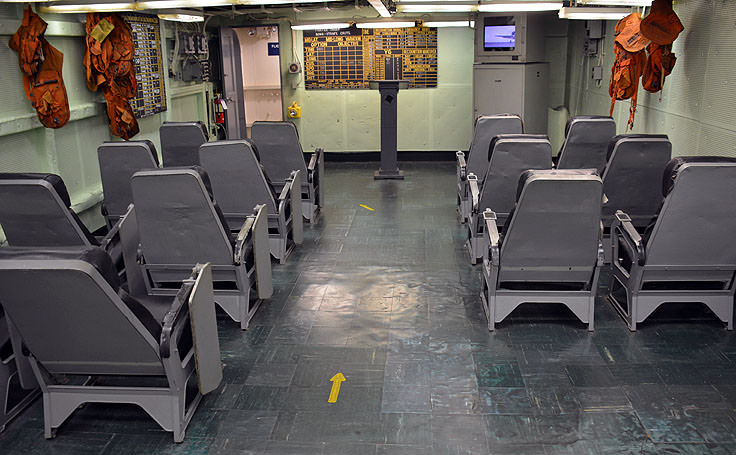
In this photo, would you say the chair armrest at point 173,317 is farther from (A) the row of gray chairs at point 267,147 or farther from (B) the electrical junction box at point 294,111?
(B) the electrical junction box at point 294,111

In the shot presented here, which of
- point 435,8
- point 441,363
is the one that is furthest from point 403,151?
point 441,363

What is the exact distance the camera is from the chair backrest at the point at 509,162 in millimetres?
4797

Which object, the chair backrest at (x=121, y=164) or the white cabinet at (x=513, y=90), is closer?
the chair backrest at (x=121, y=164)

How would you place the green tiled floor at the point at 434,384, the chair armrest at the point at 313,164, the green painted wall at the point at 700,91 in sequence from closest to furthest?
1. the green tiled floor at the point at 434,384
2. the green painted wall at the point at 700,91
3. the chair armrest at the point at 313,164

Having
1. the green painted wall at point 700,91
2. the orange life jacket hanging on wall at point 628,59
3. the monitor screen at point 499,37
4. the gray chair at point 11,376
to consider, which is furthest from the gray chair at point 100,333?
the monitor screen at point 499,37

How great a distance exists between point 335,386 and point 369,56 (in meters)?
7.64

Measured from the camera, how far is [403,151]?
10.5 meters

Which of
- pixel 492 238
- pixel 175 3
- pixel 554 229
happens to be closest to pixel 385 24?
pixel 175 3

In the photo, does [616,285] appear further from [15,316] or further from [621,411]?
[15,316]

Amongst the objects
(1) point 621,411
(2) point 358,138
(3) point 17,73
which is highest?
(3) point 17,73

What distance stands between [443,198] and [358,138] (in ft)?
10.1

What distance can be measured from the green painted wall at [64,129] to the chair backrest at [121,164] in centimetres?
70

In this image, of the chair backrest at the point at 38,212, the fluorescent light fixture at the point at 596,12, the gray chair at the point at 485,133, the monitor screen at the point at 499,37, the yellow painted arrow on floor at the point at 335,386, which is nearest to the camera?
the yellow painted arrow on floor at the point at 335,386

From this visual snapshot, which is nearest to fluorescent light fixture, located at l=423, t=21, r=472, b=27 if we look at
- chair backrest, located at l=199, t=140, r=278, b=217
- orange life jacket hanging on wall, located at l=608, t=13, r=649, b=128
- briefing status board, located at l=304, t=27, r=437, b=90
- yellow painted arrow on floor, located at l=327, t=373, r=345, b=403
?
briefing status board, located at l=304, t=27, r=437, b=90
